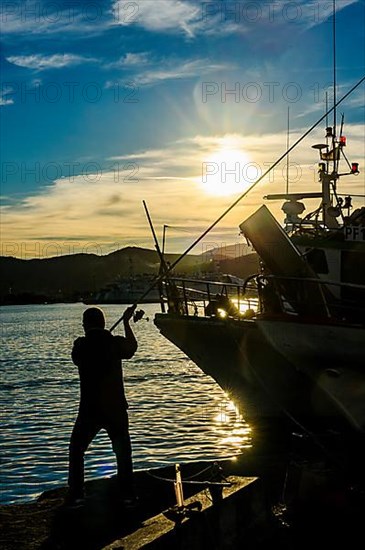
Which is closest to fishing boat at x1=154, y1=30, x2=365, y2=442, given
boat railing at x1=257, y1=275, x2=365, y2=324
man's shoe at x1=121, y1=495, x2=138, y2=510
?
boat railing at x1=257, y1=275, x2=365, y2=324

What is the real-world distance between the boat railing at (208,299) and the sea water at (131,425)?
0.96 m

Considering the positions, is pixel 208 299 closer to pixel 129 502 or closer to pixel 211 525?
pixel 129 502

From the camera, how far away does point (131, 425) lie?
68.6ft

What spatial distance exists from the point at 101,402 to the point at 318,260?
9522 millimetres

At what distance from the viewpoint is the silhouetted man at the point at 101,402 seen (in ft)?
28.1

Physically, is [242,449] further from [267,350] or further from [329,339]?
[329,339]

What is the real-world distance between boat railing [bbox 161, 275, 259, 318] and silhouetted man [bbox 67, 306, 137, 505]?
8.29 meters

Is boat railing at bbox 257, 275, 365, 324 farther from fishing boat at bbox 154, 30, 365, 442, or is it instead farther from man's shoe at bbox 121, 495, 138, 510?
man's shoe at bbox 121, 495, 138, 510

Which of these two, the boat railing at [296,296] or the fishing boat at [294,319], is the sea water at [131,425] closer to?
the fishing boat at [294,319]

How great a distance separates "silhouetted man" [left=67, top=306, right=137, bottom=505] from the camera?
8.56m

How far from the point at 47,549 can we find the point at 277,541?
235 cm

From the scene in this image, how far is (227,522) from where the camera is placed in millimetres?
6883

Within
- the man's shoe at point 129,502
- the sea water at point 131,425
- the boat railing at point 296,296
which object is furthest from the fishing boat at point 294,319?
the man's shoe at point 129,502

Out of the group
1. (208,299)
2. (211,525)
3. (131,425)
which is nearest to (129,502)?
(211,525)
